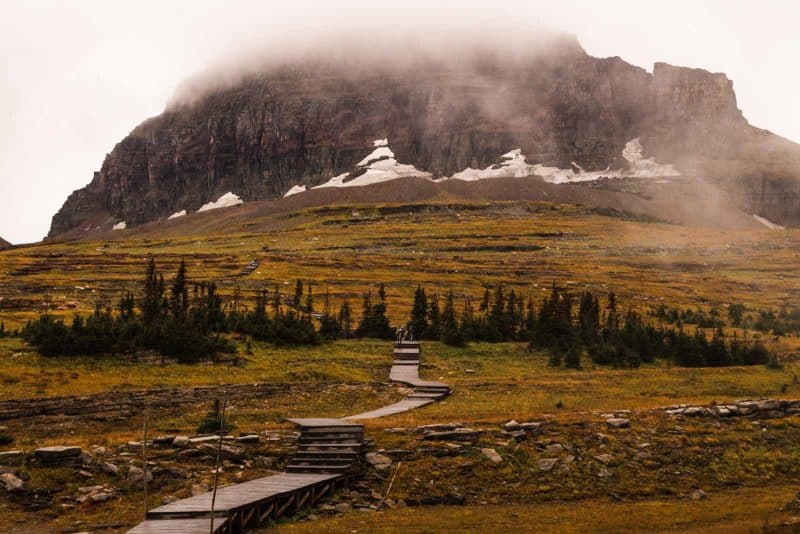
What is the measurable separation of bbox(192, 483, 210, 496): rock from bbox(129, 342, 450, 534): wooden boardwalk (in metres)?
0.99

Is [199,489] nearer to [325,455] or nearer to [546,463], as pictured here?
[325,455]

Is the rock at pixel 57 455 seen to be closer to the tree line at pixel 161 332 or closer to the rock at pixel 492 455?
the rock at pixel 492 455

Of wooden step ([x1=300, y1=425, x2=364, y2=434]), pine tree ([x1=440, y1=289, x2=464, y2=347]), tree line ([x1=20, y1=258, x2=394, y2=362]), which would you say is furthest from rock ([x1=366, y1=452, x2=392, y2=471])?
pine tree ([x1=440, y1=289, x2=464, y2=347])

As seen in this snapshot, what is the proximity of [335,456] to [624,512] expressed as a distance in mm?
9837

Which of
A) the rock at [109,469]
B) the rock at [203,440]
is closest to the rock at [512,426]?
the rock at [203,440]

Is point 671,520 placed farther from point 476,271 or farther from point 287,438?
point 476,271

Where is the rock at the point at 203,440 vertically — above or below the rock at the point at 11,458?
above

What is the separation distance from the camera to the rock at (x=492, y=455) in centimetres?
2845

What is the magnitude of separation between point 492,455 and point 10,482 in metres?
15.9

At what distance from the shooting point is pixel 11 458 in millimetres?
25438

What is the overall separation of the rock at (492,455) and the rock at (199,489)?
994 cm

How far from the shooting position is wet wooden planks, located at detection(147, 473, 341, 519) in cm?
2084

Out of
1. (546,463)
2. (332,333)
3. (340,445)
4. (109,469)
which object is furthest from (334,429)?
(332,333)

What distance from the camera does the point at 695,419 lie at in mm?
33781
